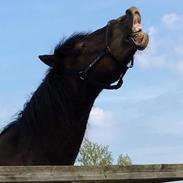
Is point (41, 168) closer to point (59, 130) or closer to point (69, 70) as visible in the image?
point (59, 130)

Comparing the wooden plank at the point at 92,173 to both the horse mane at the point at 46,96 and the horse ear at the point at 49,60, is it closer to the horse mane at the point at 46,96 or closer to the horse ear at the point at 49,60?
the horse mane at the point at 46,96

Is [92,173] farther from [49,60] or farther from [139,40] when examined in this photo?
[49,60]

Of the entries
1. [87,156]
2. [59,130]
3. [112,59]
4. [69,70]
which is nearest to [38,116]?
[59,130]

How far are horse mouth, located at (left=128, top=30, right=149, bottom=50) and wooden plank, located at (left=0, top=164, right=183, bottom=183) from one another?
3.84 feet

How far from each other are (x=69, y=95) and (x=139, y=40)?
90 cm

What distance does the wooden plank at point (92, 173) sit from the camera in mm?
3713

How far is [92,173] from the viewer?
12.9 feet

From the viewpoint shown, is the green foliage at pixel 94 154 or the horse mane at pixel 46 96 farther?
the green foliage at pixel 94 154

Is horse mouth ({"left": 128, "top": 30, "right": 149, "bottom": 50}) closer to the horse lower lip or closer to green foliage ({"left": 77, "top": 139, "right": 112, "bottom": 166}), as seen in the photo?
the horse lower lip

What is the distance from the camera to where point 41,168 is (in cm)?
379

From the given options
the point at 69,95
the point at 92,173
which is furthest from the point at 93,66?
the point at 92,173

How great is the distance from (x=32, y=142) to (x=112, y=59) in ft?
3.66

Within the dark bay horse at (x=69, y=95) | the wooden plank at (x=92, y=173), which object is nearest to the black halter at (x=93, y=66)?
the dark bay horse at (x=69, y=95)

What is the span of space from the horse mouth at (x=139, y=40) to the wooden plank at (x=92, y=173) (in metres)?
1.17
